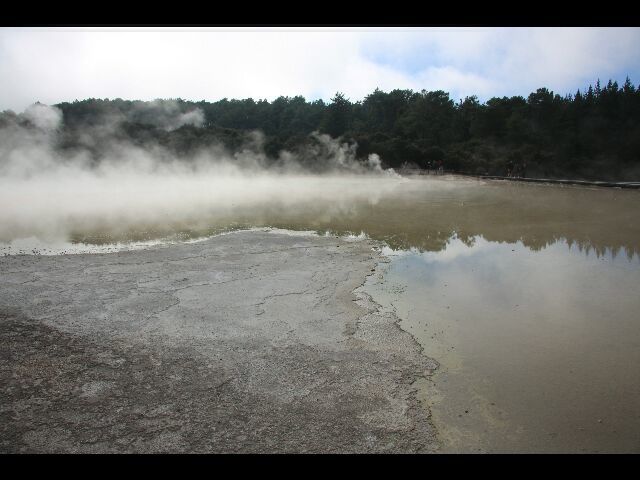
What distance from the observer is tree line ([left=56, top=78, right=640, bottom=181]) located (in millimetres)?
38000

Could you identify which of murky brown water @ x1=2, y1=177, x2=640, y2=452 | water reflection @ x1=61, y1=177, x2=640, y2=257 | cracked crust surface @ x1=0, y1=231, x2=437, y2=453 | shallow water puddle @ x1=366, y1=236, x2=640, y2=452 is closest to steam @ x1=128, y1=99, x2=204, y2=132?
water reflection @ x1=61, y1=177, x2=640, y2=257

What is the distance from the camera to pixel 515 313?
6008 mm

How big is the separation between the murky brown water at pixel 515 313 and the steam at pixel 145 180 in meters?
2.29

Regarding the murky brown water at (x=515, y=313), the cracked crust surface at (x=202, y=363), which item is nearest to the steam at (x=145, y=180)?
the murky brown water at (x=515, y=313)

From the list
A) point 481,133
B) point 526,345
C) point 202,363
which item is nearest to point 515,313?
point 526,345

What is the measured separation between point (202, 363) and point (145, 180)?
2867cm

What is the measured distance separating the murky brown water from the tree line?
2649 cm

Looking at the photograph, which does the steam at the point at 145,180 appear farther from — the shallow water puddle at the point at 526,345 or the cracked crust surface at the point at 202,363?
the shallow water puddle at the point at 526,345

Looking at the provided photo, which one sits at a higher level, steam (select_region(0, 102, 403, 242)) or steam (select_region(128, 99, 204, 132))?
steam (select_region(128, 99, 204, 132))

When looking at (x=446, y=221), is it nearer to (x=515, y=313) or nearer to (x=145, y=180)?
(x=515, y=313)

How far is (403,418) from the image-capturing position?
142 inches

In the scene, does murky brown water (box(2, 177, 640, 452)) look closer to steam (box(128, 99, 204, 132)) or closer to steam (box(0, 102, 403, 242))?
steam (box(0, 102, 403, 242))

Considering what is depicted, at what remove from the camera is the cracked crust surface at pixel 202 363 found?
337 centimetres

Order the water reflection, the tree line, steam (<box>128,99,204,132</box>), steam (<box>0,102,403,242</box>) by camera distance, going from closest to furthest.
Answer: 1. the water reflection
2. steam (<box>0,102,403,242</box>)
3. the tree line
4. steam (<box>128,99,204,132</box>)
